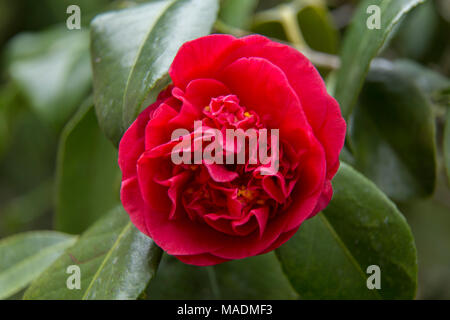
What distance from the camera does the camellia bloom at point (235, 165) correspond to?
49 centimetres

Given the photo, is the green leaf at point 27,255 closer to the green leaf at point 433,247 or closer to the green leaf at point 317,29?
the green leaf at point 317,29

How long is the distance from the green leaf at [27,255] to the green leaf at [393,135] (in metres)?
0.52

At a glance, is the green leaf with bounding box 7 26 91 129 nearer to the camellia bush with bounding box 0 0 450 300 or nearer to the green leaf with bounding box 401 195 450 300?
the camellia bush with bounding box 0 0 450 300

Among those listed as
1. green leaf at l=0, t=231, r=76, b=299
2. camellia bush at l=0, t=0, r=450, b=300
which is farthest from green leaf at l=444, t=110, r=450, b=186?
green leaf at l=0, t=231, r=76, b=299

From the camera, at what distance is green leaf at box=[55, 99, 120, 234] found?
95cm

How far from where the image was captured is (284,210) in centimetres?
51

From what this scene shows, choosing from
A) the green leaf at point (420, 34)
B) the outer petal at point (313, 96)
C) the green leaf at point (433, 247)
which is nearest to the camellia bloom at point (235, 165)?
the outer petal at point (313, 96)

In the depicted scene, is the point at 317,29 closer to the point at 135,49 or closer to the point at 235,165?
the point at 135,49

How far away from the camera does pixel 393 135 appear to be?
0.83 m

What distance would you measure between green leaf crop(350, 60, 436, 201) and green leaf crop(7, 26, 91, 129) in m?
0.61

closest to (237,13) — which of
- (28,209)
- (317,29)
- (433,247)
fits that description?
(317,29)

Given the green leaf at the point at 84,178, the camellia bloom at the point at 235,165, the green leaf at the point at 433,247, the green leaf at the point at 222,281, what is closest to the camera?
the camellia bloom at the point at 235,165

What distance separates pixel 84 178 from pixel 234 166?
610mm
